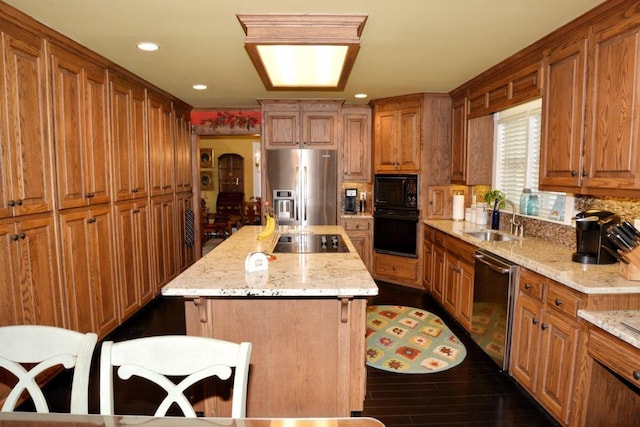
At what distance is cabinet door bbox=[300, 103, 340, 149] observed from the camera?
5.14 meters

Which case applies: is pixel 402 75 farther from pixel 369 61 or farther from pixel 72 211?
pixel 72 211

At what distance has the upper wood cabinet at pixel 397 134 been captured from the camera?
470 centimetres

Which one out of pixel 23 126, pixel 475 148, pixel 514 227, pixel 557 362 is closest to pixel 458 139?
pixel 475 148

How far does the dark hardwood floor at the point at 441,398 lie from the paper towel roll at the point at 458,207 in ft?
5.61

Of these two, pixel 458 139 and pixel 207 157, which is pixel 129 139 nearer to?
pixel 458 139

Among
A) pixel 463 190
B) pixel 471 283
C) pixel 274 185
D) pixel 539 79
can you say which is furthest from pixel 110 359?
pixel 463 190

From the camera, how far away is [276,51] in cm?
245

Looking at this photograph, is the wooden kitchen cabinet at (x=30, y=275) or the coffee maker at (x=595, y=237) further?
the coffee maker at (x=595, y=237)

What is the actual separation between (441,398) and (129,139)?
337cm

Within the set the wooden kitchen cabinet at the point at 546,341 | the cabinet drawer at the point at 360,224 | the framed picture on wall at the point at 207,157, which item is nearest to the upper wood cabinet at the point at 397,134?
the cabinet drawer at the point at 360,224

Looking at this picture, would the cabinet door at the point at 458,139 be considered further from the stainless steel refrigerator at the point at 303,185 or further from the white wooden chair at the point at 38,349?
the white wooden chair at the point at 38,349

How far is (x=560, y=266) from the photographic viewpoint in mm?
2320

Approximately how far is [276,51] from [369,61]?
113cm

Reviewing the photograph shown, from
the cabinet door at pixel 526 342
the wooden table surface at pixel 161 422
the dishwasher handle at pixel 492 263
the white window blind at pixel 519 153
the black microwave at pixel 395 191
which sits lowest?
the cabinet door at pixel 526 342
